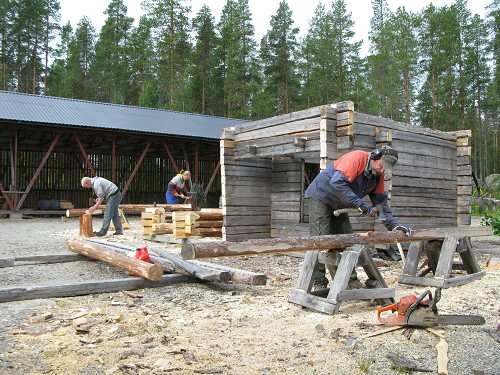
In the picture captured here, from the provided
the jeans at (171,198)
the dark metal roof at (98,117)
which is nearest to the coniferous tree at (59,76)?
the dark metal roof at (98,117)

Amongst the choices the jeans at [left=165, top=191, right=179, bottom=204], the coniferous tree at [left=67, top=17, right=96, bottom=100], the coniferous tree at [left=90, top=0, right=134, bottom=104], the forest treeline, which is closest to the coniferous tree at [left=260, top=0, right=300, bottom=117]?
the forest treeline

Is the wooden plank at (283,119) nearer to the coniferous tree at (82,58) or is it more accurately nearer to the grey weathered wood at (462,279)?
the grey weathered wood at (462,279)

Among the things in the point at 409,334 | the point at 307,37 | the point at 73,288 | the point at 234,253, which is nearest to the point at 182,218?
the point at 73,288

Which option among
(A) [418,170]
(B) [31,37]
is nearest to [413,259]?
(A) [418,170]


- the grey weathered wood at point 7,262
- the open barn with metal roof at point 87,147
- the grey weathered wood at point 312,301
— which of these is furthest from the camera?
the open barn with metal roof at point 87,147

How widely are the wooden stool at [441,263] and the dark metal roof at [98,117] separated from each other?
12177 mm

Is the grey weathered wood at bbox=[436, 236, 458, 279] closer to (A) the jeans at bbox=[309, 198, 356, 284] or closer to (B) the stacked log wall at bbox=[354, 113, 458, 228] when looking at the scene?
(A) the jeans at bbox=[309, 198, 356, 284]

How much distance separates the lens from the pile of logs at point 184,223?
11.0 metres

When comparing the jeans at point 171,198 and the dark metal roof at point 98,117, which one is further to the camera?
the dark metal roof at point 98,117

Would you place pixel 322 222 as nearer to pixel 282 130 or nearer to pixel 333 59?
pixel 282 130

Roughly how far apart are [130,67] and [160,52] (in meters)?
7.18

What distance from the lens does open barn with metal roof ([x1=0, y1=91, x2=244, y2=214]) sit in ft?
63.6

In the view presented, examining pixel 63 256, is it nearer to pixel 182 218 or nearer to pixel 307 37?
pixel 182 218

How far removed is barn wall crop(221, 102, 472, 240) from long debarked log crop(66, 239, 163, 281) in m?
3.24
